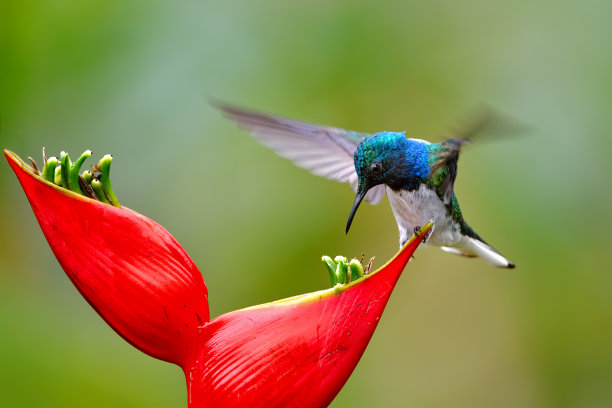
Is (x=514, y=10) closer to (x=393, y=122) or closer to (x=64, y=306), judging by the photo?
(x=393, y=122)

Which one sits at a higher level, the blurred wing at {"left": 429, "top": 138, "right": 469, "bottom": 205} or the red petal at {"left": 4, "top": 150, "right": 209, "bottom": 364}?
the blurred wing at {"left": 429, "top": 138, "right": 469, "bottom": 205}

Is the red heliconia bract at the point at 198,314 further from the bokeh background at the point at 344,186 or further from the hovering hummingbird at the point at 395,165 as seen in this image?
the bokeh background at the point at 344,186

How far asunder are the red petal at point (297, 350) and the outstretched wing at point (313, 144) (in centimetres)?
59

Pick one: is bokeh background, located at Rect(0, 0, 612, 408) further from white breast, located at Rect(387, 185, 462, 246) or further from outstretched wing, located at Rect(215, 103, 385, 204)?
white breast, located at Rect(387, 185, 462, 246)

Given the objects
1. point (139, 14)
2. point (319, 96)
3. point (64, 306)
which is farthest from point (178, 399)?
→ point (139, 14)

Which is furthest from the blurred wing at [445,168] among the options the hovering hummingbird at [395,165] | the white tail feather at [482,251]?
the white tail feather at [482,251]

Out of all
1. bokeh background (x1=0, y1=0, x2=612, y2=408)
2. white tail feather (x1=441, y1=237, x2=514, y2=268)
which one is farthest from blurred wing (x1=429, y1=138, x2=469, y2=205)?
bokeh background (x1=0, y1=0, x2=612, y2=408)

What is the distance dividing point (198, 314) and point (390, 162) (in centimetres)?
50

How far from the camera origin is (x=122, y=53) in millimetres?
1740

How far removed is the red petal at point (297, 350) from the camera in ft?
2.39

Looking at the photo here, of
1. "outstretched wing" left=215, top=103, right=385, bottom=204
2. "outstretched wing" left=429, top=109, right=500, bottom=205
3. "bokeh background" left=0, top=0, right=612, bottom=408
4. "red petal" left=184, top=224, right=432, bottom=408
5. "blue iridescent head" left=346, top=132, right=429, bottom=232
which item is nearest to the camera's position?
"red petal" left=184, top=224, right=432, bottom=408

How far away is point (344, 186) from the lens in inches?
68.7

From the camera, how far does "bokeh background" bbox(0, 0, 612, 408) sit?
64.2 inches

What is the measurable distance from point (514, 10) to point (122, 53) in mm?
917
